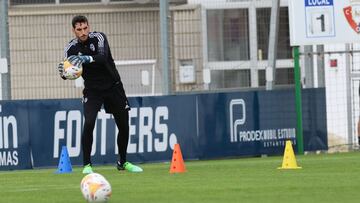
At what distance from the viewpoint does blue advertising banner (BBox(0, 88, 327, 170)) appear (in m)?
19.5

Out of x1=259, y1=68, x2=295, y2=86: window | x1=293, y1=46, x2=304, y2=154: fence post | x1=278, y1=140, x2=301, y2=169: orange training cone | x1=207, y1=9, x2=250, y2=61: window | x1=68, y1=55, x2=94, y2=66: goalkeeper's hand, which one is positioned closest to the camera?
x1=68, y1=55, x2=94, y2=66: goalkeeper's hand

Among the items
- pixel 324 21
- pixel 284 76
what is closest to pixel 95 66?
Result: pixel 324 21

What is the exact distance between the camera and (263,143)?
21672 millimetres

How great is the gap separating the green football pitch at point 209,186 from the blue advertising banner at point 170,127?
4.19 metres

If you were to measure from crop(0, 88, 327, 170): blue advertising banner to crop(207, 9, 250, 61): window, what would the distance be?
1.51 metres

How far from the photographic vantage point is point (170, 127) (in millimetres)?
20641

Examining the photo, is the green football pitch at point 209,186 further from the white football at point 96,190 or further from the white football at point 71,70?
the white football at point 71,70

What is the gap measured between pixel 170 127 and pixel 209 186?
29.4 ft

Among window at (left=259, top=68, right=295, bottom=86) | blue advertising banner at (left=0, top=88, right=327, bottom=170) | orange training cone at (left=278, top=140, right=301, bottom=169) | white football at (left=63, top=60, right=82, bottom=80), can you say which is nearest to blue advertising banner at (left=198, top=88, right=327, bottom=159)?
blue advertising banner at (left=0, top=88, right=327, bottom=170)

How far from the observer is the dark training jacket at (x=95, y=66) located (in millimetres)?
14586

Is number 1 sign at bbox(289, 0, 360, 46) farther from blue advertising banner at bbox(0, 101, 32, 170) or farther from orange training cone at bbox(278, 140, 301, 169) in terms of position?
orange training cone at bbox(278, 140, 301, 169)

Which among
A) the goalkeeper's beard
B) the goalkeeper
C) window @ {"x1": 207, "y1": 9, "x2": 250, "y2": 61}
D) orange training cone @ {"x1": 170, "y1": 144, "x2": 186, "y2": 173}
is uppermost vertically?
window @ {"x1": 207, "y1": 9, "x2": 250, "y2": 61}

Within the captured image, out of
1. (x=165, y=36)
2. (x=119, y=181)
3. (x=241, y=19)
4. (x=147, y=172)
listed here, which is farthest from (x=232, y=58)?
(x=119, y=181)

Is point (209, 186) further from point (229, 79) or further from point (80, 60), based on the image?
point (229, 79)
